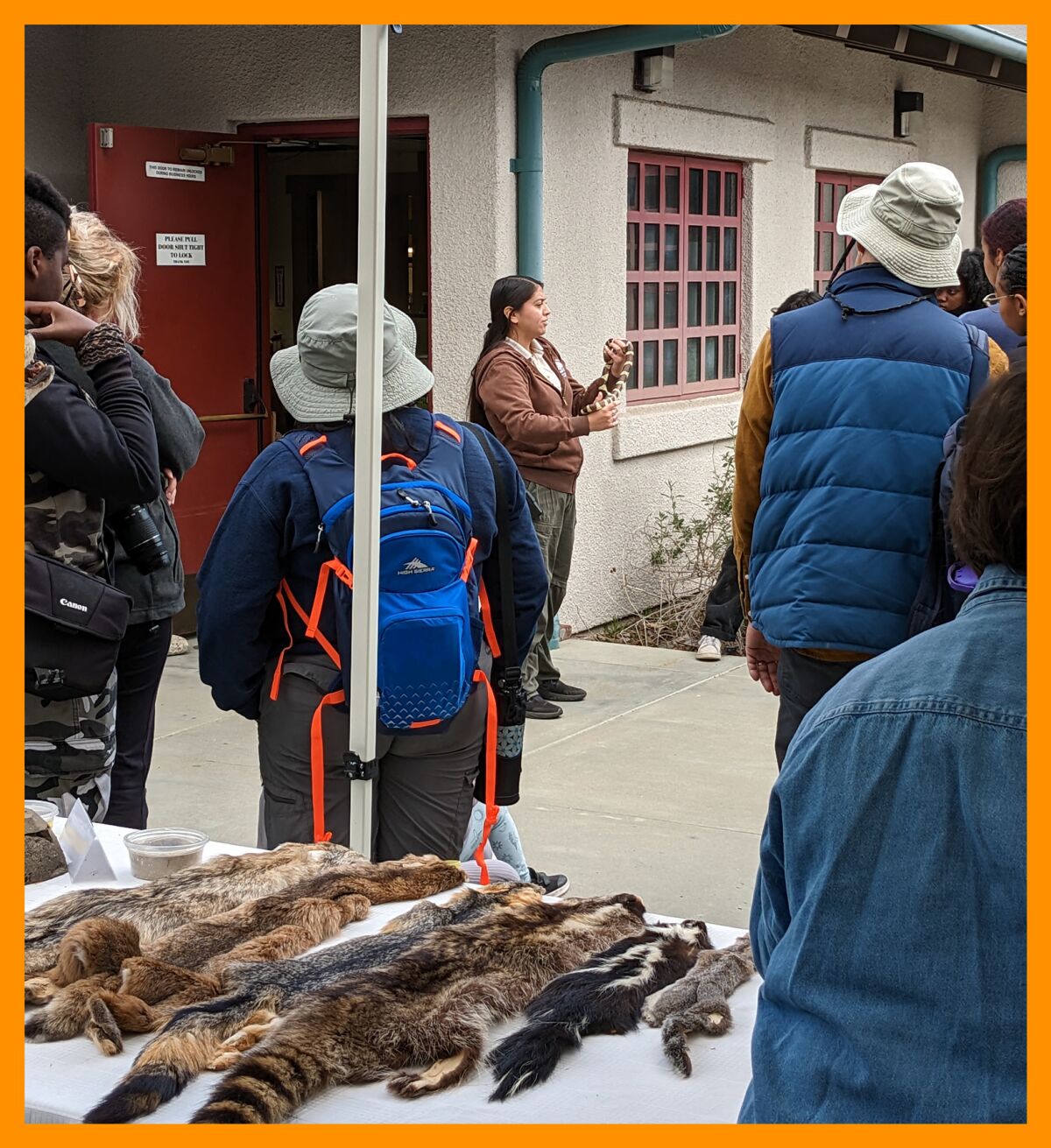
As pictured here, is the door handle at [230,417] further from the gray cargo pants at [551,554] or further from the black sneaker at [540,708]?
the black sneaker at [540,708]

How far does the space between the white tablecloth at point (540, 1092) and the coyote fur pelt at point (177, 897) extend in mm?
317

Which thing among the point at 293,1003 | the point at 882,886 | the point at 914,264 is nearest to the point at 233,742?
the point at 914,264

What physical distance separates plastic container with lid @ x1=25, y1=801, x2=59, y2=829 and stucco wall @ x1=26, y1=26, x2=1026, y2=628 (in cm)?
534

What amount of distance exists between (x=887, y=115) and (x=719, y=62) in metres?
3.08

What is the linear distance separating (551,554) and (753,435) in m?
3.31

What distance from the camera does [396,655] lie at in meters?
3.18

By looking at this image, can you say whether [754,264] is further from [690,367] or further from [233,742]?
[233,742]

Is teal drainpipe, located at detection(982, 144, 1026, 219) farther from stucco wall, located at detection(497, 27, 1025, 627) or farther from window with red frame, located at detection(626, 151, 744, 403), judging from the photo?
window with red frame, located at detection(626, 151, 744, 403)

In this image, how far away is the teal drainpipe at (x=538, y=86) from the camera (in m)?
7.65

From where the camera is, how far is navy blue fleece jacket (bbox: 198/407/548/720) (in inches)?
125

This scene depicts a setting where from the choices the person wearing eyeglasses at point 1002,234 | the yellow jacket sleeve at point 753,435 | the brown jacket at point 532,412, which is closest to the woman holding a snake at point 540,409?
the brown jacket at point 532,412

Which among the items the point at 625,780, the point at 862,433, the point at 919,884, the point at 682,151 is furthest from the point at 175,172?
the point at 919,884

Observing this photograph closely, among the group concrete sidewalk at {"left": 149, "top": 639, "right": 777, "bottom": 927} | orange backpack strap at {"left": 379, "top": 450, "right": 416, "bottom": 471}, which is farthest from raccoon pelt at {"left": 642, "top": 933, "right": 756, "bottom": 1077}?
concrete sidewalk at {"left": 149, "top": 639, "right": 777, "bottom": 927}

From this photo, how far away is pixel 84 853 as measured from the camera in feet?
8.93
